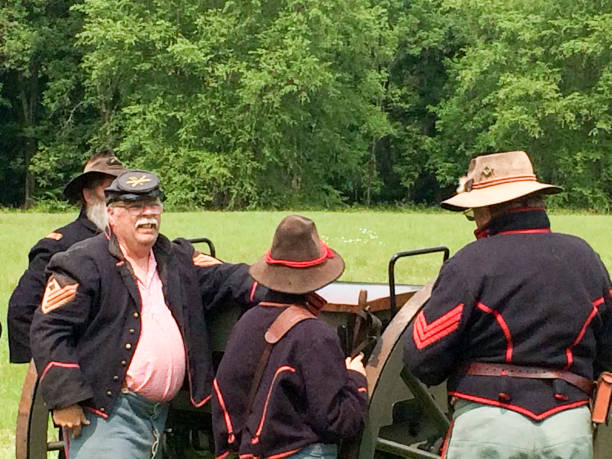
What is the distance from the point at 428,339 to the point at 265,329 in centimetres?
57

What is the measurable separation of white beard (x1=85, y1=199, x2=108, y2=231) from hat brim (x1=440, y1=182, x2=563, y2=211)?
2.09m

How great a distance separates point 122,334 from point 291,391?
0.82 metres

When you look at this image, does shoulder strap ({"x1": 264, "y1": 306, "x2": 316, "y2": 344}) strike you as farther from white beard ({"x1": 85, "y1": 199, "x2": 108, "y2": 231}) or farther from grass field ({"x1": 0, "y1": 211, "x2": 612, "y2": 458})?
grass field ({"x1": 0, "y1": 211, "x2": 612, "y2": 458})

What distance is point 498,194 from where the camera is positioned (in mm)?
3480

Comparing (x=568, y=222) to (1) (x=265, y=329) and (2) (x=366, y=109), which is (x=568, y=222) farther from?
(2) (x=366, y=109)

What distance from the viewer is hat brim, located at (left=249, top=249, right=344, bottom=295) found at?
359 cm

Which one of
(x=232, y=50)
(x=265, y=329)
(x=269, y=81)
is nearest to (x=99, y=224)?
(x=265, y=329)

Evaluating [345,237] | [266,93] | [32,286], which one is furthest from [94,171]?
[266,93]

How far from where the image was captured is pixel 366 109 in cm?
4897

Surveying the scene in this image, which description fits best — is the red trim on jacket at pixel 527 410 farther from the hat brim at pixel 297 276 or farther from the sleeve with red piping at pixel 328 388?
the hat brim at pixel 297 276

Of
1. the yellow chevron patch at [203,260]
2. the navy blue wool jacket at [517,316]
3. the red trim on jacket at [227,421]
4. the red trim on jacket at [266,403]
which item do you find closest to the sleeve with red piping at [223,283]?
the yellow chevron patch at [203,260]

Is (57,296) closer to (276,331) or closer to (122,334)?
(122,334)

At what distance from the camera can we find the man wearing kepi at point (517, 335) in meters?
3.35

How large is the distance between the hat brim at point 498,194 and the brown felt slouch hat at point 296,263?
1.67ft
